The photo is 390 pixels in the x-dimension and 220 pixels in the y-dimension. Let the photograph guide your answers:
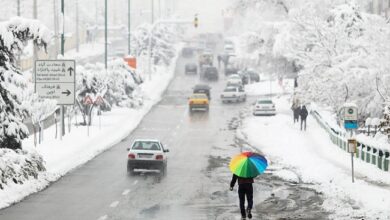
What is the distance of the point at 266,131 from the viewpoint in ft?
166

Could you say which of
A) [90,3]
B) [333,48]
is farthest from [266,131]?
[90,3]

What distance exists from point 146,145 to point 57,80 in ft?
33.5

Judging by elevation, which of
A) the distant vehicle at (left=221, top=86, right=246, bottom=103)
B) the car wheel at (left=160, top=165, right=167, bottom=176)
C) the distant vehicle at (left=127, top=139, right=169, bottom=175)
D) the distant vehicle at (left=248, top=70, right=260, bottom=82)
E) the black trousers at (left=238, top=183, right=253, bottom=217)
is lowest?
the car wheel at (left=160, top=165, right=167, bottom=176)

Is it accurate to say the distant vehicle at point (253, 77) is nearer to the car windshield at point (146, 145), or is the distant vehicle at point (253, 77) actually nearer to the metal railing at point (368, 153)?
the metal railing at point (368, 153)

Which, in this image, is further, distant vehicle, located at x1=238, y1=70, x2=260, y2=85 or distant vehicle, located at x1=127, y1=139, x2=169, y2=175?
distant vehicle, located at x1=238, y1=70, x2=260, y2=85

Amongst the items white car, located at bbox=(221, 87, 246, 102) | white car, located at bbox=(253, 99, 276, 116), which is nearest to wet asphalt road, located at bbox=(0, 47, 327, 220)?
white car, located at bbox=(253, 99, 276, 116)

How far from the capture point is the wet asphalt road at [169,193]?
22031mm

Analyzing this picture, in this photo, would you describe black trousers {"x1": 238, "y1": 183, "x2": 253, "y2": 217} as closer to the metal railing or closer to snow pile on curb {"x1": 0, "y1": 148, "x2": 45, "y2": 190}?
snow pile on curb {"x1": 0, "y1": 148, "x2": 45, "y2": 190}

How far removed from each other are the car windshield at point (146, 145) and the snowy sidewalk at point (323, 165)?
5582 millimetres

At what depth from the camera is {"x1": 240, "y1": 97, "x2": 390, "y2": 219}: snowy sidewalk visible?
22797 mm

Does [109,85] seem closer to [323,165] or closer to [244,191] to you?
[323,165]

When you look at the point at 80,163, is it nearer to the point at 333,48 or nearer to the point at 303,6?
the point at 333,48

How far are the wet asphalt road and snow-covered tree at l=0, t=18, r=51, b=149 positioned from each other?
2.34 m

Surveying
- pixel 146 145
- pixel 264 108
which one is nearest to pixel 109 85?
pixel 264 108
